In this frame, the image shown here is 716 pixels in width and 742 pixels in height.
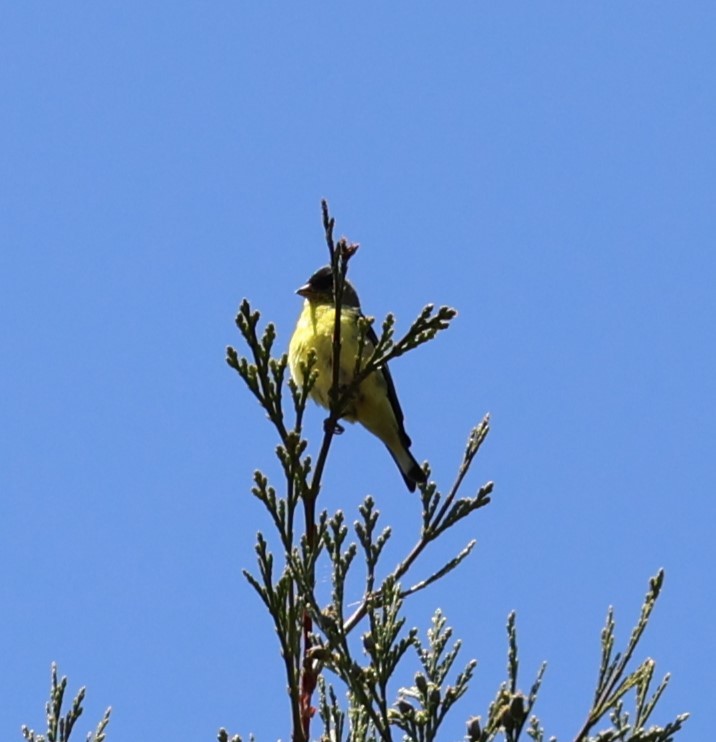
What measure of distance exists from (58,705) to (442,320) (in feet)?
6.71

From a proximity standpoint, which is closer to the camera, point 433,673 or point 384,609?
point 384,609

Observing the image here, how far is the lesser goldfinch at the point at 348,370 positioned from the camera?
22.9 feet

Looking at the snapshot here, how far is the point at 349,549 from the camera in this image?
384 cm

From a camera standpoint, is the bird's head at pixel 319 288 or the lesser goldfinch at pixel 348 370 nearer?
the lesser goldfinch at pixel 348 370

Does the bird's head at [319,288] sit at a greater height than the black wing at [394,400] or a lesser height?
greater

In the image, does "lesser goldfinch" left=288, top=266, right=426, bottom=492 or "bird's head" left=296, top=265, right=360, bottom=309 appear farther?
"bird's head" left=296, top=265, right=360, bottom=309

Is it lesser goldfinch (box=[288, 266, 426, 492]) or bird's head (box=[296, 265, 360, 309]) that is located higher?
bird's head (box=[296, 265, 360, 309])

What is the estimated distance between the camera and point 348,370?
24.4ft

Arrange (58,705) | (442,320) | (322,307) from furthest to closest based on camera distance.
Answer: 1. (322,307)
2. (58,705)
3. (442,320)

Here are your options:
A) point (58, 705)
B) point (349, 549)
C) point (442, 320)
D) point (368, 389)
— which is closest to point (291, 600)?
point (349, 549)

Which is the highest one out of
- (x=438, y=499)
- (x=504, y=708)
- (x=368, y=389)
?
(x=368, y=389)

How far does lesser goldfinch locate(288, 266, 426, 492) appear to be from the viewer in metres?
Answer: 6.97

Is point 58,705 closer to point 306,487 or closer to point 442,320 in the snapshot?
point 306,487

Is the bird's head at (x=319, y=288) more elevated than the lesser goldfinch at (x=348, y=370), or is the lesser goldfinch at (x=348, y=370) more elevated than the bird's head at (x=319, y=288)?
the bird's head at (x=319, y=288)
